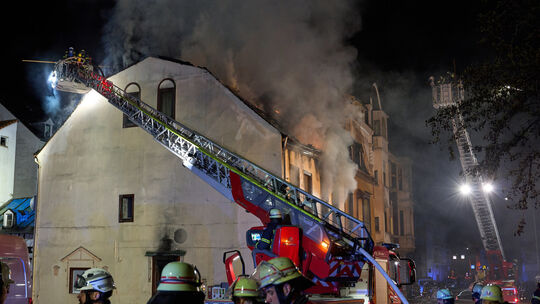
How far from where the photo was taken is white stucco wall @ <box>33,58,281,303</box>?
17188 millimetres

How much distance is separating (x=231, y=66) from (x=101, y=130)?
19.0 ft

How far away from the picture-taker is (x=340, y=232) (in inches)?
399

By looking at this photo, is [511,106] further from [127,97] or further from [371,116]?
[371,116]

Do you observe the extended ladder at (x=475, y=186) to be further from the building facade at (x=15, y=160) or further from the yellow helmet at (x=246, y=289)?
the yellow helmet at (x=246, y=289)

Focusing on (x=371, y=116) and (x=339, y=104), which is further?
(x=371, y=116)

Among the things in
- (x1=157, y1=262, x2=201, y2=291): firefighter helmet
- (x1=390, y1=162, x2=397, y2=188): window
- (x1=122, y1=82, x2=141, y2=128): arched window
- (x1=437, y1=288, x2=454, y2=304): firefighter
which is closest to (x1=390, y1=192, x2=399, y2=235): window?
(x1=390, y1=162, x2=397, y2=188): window

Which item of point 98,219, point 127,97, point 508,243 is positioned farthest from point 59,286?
point 508,243

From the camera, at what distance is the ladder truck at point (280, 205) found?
30.3ft

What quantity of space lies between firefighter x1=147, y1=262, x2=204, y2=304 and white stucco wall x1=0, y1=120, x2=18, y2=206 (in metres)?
29.1

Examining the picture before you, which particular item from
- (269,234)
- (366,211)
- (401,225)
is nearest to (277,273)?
(269,234)

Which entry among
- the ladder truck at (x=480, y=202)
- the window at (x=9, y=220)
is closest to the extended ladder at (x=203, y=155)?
the window at (x=9, y=220)

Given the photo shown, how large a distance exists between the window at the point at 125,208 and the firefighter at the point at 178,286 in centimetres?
1554

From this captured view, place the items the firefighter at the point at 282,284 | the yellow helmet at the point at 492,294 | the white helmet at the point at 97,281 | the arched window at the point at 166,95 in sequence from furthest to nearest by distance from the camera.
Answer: the arched window at the point at 166,95, the yellow helmet at the point at 492,294, the white helmet at the point at 97,281, the firefighter at the point at 282,284

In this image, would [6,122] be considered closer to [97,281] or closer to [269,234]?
[269,234]
